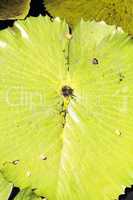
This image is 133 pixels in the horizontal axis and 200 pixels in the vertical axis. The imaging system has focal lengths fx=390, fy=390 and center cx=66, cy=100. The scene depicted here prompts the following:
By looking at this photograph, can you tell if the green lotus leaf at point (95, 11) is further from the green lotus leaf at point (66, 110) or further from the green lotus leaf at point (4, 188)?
the green lotus leaf at point (4, 188)

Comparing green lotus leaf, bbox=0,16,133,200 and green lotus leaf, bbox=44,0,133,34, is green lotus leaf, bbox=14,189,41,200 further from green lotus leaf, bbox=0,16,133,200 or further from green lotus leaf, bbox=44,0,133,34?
green lotus leaf, bbox=44,0,133,34

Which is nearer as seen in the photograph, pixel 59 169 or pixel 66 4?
pixel 59 169

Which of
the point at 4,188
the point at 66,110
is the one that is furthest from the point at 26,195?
the point at 66,110

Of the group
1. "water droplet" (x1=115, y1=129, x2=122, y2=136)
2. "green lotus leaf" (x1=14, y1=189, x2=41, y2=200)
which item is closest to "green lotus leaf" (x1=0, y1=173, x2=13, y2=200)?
"green lotus leaf" (x1=14, y1=189, x2=41, y2=200)

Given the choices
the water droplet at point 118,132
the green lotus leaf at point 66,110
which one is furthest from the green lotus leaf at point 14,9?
the water droplet at point 118,132

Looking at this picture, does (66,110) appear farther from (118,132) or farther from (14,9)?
(14,9)

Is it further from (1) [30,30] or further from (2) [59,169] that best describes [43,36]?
(2) [59,169]

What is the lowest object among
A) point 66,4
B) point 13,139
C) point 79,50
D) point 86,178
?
point 86,178

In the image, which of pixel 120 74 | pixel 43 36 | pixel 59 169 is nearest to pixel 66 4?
pixel 43 36
